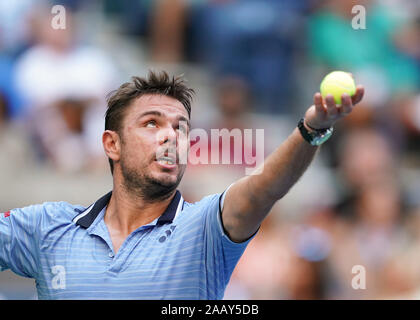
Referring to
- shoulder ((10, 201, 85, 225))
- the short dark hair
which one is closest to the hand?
the short dark hair

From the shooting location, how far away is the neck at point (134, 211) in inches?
149

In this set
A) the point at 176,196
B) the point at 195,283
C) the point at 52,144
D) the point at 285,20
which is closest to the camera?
the point at 195,283

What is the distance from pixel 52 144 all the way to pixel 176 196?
3.31 m

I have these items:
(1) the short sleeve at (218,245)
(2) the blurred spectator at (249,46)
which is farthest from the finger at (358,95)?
(2) the blurred spectator at (249,46)

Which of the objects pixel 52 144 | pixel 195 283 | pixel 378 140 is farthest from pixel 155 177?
pixel 378 140

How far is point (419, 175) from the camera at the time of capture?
27.6ft

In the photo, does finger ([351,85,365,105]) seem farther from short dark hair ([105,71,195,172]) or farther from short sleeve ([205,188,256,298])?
short dark hair ([105,71,195,172])

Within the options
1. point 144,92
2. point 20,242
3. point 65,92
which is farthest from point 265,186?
point 65,92

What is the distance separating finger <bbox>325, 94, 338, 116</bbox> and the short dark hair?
1.01m

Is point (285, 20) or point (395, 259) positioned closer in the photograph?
point (395, 259)

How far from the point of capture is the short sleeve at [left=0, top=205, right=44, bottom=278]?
12.3 feet

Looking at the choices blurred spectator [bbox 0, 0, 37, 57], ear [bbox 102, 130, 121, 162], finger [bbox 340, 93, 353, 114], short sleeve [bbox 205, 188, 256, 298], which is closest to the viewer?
finger [bbox 340, 93, 353, 114]

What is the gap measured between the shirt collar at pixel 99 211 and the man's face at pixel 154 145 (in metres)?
0.07
